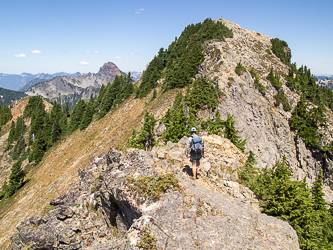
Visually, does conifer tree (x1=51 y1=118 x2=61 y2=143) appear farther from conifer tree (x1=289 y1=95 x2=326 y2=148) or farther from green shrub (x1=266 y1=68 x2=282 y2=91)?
conifer tree (x1=289 y1=95 x2=326 y2=148)

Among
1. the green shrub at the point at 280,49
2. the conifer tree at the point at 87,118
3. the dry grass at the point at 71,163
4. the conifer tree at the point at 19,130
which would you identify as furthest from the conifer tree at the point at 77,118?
the green shrub at the point at 280,49

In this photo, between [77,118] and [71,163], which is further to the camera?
[77,118]

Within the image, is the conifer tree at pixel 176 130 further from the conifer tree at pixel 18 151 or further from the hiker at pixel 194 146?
the conifer tree at pixel 18 151

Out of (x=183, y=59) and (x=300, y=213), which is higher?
(x=183, y=59)

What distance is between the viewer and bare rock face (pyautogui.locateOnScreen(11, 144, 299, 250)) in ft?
22.1

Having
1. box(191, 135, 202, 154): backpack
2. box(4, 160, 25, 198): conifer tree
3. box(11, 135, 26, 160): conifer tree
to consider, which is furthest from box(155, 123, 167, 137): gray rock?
box(11, 135, 26, 160): conifer tree

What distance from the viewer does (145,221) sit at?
280 inches

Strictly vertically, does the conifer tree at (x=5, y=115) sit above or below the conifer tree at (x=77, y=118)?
below

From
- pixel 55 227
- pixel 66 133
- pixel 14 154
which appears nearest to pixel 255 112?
pixel 55 227

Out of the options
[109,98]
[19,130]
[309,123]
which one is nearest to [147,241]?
[309,123]

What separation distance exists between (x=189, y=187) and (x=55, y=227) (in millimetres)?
8479

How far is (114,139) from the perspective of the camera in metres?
43.4

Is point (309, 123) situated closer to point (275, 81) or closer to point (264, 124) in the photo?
point (264, 124)

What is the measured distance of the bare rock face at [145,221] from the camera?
6.74 metres
